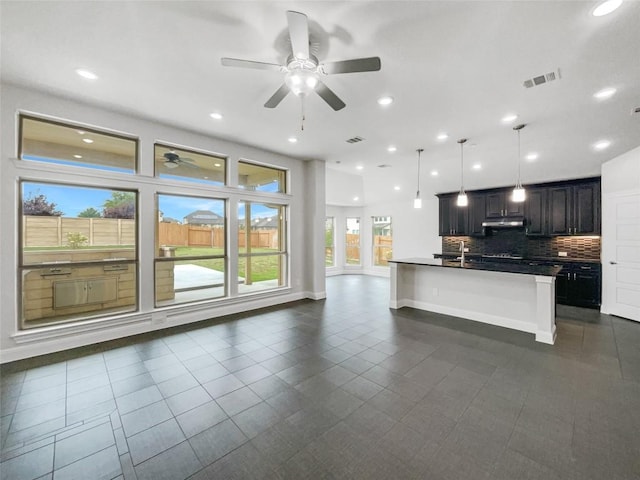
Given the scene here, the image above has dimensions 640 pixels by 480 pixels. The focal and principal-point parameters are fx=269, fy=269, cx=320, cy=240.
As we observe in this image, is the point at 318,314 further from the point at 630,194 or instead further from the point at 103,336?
the point at 630,194

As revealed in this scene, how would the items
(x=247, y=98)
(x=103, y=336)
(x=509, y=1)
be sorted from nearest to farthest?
(x=509, y=1)
(x=247, y=98)
(x=103, y=336)

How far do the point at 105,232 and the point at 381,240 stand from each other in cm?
811

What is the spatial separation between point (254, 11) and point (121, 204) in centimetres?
327

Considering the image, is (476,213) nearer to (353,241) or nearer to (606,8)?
(353,241)

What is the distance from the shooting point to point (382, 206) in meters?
9.69

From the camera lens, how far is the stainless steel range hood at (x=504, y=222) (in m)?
6.27

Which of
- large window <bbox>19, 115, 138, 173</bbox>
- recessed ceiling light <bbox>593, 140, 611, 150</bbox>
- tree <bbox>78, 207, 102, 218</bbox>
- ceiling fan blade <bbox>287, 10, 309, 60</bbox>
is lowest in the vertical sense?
tree <bbox>78, 207, 102, 218</bbox>

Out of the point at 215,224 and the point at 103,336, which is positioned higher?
the point at 215,224

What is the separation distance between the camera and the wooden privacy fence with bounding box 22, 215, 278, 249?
10.9ft

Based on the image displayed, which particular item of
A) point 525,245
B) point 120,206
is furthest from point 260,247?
point 525,245

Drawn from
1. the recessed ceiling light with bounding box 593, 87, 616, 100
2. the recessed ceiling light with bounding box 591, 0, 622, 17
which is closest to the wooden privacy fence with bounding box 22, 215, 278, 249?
the recessed ceiling light with bounding box 591, 0, 622, 17

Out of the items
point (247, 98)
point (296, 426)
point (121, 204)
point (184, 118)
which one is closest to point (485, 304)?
point (296, 426)

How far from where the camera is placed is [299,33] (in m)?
1.87

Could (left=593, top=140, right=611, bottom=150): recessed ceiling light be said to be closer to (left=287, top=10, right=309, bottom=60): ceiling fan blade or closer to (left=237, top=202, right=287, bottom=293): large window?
(left=287, top=10, right=309, bottom=60): ceiling fan blade
